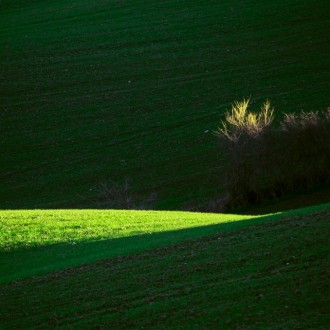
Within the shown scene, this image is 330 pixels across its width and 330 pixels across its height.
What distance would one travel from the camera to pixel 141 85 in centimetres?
6712

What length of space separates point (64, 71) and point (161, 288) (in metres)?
58.2

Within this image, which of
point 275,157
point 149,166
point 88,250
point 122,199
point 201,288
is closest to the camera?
point 201,288

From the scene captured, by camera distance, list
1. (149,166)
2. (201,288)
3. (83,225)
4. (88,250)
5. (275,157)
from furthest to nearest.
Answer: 1. (149,166)
2. (275,157)
3. (83,225)
4. (88,250)
5. (201,288)

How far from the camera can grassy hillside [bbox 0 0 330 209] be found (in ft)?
173

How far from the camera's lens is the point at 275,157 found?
43.5 m

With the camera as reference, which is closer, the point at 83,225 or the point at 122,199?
the point at 83,225

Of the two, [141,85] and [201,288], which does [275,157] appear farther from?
[201,288]

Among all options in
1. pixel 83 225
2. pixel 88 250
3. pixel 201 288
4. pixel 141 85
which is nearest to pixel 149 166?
pixel 141 85

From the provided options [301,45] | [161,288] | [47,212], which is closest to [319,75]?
[301,45]

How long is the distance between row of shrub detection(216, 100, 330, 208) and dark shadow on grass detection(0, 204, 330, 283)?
2027 centimetres

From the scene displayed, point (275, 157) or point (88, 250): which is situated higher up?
point (275, 157)

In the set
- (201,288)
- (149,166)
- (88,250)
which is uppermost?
(149,166)

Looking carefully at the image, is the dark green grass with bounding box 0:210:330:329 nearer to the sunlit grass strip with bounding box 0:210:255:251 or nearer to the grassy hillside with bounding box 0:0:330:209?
the sunlit grass strip with bounding box 0:210:255:251

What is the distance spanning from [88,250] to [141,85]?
4535 cm
